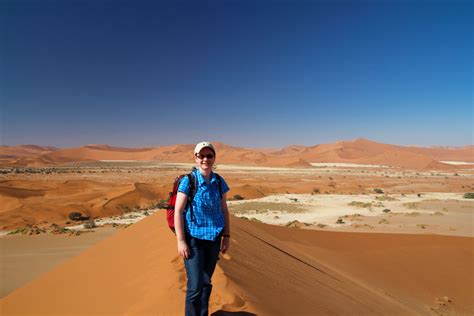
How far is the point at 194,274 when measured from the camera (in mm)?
2734

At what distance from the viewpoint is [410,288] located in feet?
26.0

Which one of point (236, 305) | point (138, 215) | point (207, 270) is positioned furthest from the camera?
point (138, 215)

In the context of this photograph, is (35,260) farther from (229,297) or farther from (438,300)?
(438,300)

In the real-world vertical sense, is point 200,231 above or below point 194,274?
above

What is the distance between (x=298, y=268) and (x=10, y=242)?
35.4ft

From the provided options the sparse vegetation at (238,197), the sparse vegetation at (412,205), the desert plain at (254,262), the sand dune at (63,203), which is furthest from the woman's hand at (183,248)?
the sparse vegetation at (238,197)

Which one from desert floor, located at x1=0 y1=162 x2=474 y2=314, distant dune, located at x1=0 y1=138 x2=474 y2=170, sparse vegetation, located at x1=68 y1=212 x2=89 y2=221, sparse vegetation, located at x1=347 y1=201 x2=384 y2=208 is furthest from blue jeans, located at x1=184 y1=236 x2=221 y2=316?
distant dune, located at x1=0 y1=138 x2=474 y2=170

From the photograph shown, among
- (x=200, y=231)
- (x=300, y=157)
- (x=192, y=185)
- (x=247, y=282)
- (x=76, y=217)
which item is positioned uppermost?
(x=300, y=157)

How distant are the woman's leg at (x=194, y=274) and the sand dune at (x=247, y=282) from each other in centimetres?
41

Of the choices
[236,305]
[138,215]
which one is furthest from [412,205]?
[236,305]

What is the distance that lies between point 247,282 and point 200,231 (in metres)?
1.67

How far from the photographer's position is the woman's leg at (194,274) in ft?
8.98

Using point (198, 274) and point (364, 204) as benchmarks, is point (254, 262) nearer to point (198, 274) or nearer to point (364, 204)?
point (198, 274)

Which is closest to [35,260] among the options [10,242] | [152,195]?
[10,242]
